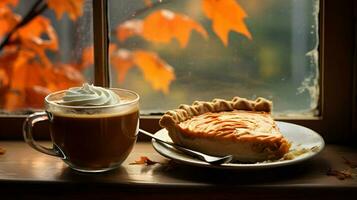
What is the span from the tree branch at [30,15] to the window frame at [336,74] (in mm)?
483

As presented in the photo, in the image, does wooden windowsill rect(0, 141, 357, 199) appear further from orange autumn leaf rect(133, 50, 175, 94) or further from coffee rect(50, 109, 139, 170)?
orange autumn leaf rect(133, 50, 175, 94)

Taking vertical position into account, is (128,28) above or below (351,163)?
above

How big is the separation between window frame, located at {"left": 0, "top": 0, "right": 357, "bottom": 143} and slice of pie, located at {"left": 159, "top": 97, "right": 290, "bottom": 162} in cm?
11

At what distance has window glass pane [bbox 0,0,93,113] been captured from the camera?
3.92 ft

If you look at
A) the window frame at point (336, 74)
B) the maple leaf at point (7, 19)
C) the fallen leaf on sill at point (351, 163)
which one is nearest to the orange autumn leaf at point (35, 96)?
the maple leaf at point (7, 19)

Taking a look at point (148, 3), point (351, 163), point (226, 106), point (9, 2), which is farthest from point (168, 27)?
point (351, 163)

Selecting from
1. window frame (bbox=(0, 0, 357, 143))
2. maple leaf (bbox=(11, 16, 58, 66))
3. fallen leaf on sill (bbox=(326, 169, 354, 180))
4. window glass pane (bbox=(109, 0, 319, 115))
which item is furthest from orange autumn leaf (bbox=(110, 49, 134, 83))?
fallen leaf on sill (bbox=(326, 169, 354, 180))

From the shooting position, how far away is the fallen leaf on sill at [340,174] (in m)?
0.98

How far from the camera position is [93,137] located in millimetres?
961

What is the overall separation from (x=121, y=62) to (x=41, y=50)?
15 cm

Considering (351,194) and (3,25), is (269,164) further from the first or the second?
(3,25)

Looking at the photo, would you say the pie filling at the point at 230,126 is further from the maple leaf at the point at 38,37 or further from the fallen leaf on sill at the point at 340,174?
the maple leaf at the point at 38,37

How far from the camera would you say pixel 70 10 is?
119 centimetres

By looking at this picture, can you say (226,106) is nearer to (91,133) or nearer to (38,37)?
(91,133)
